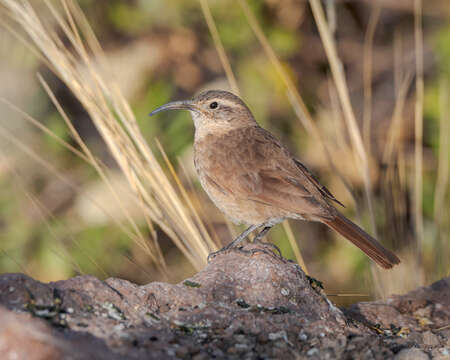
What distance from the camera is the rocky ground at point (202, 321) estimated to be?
213 cm

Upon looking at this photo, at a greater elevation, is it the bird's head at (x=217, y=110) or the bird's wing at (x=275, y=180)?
the bird's head at (x=217, y=110)

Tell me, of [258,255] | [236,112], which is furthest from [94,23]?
[258,255]

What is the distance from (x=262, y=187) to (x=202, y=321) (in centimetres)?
127

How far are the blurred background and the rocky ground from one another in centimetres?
137

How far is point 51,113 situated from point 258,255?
9.20 ft

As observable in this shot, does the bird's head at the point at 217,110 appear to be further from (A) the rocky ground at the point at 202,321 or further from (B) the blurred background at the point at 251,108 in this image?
(A) the rocky ground at the point at 202,321

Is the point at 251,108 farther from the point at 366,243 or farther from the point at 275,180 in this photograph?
the point at 366,243

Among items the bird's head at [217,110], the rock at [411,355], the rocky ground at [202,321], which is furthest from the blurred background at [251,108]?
the rock at [411,355]

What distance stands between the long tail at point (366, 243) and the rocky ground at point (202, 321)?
17.1 inches

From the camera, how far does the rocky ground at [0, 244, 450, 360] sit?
2.13 m

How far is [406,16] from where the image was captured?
6367mm

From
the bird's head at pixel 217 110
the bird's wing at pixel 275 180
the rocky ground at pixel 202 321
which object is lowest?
the rocky ground at pixel 202 321

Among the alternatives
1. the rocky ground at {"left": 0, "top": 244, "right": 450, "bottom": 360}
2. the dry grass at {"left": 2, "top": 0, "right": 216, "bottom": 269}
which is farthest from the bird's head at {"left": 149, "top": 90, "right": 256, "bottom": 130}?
the rocky ground at {"left": 0, "top": 244, "right": 450, "bottom": 360}

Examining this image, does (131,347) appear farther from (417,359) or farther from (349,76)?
(349,76)
